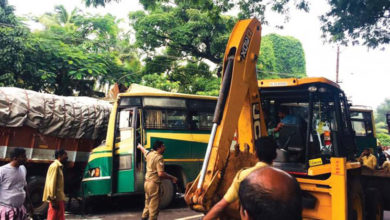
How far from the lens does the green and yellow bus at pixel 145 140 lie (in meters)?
8.19

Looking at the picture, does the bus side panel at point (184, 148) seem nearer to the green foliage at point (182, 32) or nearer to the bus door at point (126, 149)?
the bus door at point (126, 149)

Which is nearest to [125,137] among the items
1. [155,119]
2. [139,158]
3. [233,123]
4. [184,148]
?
[139,158]

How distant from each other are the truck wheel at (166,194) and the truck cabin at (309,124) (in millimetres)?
3980

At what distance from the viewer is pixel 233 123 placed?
14.3 feet

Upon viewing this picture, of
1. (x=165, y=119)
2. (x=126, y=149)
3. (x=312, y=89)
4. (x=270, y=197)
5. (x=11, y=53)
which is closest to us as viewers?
(x=270, y=197)

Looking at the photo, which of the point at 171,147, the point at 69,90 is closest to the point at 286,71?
the point at 69,90

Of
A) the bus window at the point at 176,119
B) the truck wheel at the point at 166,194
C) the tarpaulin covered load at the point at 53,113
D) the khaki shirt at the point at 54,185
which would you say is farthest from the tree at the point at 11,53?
the khaki shirt at the point at 54,185

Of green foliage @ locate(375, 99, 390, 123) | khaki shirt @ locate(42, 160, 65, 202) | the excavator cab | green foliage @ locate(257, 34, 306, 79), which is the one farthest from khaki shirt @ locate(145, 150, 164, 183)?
green foliage @ locate(375, 99, 390, 123)

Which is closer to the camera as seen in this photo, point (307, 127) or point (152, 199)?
point (307, 127)

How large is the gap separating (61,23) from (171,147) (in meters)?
16.5

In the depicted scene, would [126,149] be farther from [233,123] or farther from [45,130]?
[233,123]

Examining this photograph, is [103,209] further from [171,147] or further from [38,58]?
[38,58]

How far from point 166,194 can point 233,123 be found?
4.99m

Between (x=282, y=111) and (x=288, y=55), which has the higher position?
(x=288, y=55)
